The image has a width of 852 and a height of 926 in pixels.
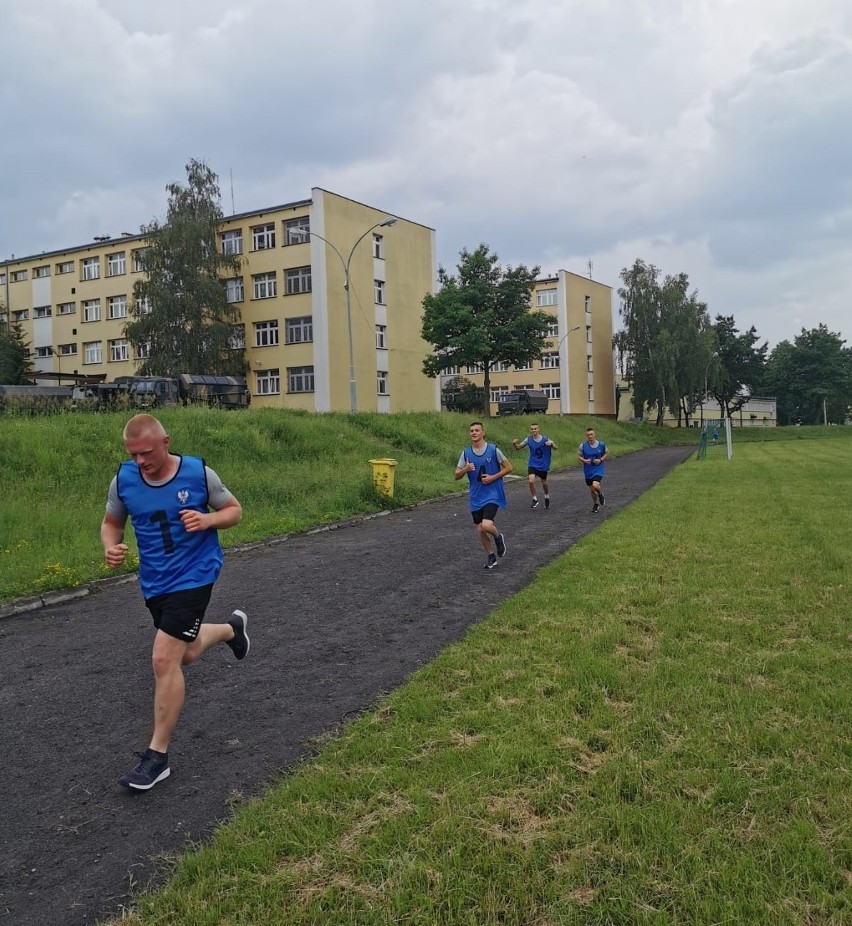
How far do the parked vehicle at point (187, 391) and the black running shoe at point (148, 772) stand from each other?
20998mm

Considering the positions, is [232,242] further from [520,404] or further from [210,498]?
[210,498]

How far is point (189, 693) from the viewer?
5.00m

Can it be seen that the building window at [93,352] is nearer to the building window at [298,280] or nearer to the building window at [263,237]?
the building window at [263,237]

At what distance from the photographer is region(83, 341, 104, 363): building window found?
5256 centimetres

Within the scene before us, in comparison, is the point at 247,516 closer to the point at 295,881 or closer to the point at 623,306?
the point at 295,881

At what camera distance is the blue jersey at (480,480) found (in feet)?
30.2

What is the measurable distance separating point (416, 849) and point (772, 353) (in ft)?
349

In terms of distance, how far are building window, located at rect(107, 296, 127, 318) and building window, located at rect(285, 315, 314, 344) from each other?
594 inches

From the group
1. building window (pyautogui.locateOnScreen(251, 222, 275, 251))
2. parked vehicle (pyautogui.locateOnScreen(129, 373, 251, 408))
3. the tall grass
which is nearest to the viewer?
the tall grass

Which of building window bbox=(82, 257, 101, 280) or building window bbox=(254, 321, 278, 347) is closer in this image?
building window bbox=(254, 321, 278, 347)

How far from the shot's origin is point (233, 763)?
3857 millimetres

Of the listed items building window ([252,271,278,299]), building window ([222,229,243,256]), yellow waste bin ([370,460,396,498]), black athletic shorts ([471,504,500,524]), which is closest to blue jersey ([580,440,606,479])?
yellow waste bin ([370,460,396,498])

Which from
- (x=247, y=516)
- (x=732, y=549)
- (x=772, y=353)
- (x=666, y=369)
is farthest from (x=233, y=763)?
(x=772, y=353)

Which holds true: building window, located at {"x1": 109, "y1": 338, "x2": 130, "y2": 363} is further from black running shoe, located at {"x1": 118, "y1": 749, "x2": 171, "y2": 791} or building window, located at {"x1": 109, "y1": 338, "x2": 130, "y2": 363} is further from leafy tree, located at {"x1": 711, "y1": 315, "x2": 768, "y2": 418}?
leafy tree, located at {"x1": 711, "y1": 315, "x2": 768, "y2": 418}
